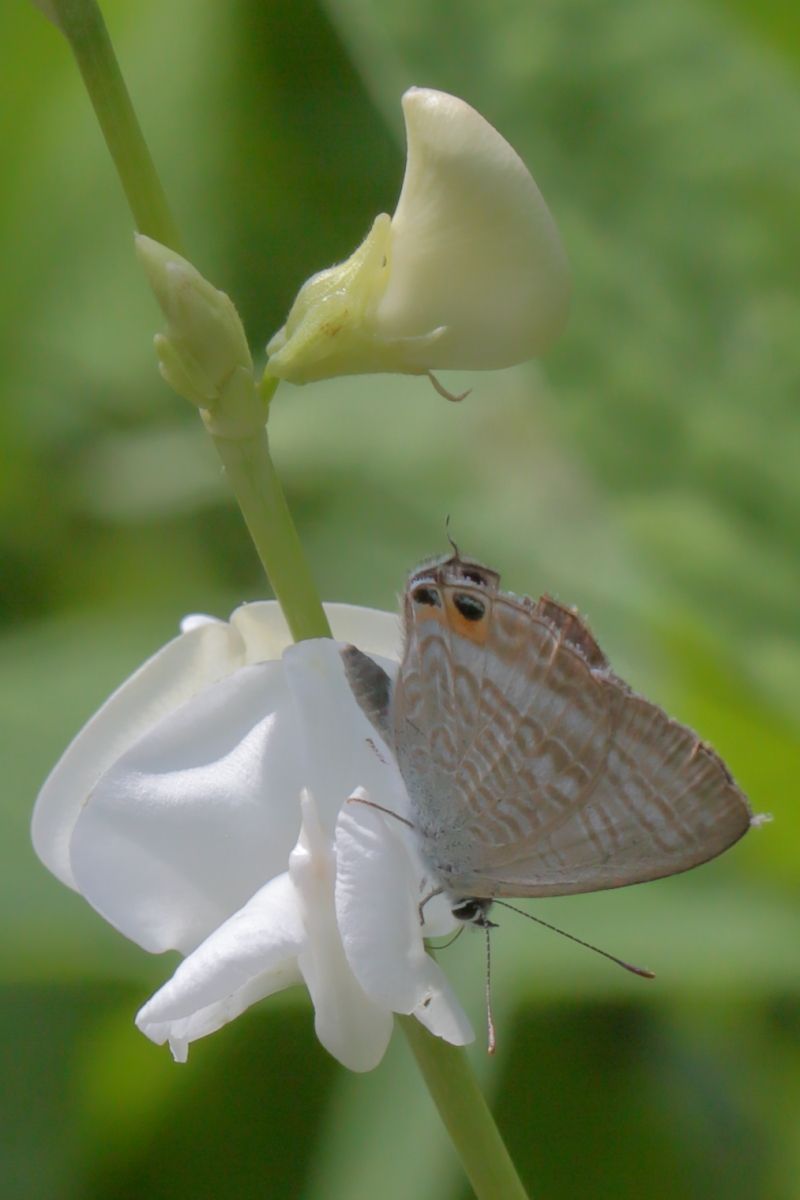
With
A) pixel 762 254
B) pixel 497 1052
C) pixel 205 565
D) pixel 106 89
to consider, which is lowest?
pixel 497 1052

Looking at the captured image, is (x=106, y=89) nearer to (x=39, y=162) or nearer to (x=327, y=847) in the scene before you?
(x=327, y=847)

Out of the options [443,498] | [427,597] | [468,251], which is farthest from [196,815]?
[443,498]

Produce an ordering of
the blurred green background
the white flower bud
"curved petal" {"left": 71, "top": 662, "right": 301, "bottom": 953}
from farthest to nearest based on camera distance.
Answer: the blurred green background
"curved petal" {"left": 71, "top": 662, "right": 301, "bottom": 953}
the white flower bud

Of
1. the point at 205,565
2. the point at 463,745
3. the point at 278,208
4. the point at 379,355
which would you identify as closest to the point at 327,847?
the point at 463,745

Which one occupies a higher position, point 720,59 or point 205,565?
point 720,59

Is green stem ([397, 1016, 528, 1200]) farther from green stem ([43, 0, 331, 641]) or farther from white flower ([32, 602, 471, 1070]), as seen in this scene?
green stem ([43, 0, 331, 641])

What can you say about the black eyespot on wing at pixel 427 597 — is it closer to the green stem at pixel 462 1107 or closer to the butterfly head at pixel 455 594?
the butterfly head at pixel 455 594

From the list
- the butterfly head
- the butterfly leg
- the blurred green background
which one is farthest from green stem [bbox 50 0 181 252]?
the blurred green background
